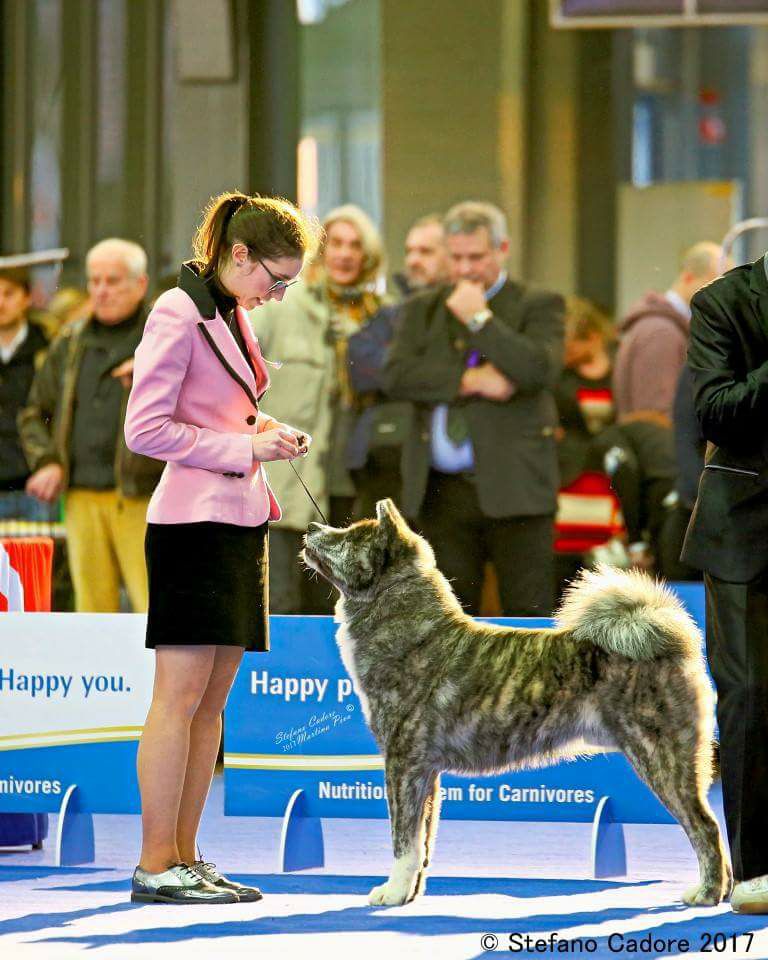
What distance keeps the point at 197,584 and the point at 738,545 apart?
4.84 ft

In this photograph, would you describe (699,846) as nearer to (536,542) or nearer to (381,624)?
(381,624)

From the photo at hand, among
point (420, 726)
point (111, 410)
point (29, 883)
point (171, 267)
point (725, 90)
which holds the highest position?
point (725, 90)

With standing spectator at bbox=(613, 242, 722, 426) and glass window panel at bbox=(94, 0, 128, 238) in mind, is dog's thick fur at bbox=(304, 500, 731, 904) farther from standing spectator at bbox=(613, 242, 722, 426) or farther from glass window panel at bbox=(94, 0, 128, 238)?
glass window panel at bbox=(94, 0, 128, 238)

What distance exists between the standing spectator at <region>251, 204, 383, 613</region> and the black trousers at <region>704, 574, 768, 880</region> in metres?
3.53

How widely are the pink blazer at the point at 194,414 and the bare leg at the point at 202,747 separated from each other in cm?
42

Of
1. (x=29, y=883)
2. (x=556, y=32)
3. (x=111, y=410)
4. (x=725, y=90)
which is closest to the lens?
(x=29, y=883)

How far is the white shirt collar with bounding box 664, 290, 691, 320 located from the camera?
8.91m

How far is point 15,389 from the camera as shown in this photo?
9188mm

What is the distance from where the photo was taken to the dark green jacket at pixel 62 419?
854cm

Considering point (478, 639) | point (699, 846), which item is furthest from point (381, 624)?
point (699, 846)

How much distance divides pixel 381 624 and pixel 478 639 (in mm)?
282

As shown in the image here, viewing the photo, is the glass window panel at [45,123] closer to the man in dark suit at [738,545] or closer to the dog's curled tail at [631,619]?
the dog's curled tail at [631,619]

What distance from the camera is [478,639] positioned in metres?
5.56

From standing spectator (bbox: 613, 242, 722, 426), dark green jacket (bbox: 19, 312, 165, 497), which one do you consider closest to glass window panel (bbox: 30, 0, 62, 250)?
dark green jacket (bbox: 19, 312, 165, 497)
